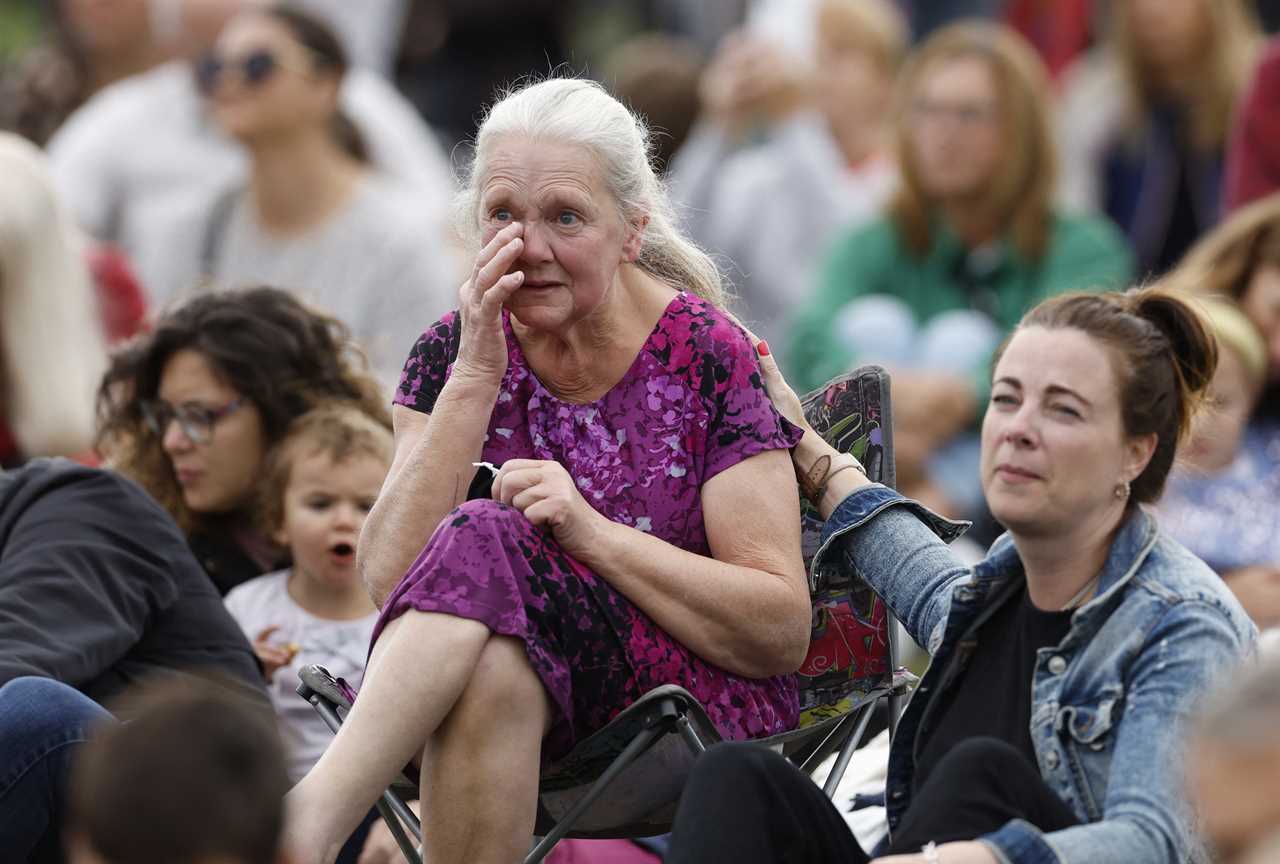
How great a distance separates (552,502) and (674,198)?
4.29 metres

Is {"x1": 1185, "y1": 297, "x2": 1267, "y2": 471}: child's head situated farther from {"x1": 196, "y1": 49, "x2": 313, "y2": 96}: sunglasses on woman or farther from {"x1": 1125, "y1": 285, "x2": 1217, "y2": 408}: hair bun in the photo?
{"x1": 196, "y1": 49, "x2": 313, "y2": 96}: sunglasses on woman

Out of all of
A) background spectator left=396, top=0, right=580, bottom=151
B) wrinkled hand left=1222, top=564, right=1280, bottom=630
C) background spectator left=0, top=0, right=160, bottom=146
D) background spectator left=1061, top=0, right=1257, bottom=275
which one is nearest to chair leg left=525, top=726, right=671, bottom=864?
wrinkled hand left=1222, top=564, right=1280, bottom=630

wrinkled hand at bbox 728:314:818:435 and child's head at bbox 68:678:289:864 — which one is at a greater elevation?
wrinkled hand at bbox 728:314:818:435

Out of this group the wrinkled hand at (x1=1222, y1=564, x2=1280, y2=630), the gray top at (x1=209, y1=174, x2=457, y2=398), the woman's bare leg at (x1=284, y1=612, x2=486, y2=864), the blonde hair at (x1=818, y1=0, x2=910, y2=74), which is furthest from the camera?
the blonde hair at (x1=818, y1=0, x2=910, y2=74)

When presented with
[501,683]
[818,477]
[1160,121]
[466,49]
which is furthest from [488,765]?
[466,49]

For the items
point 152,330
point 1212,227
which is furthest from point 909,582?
point 1212,227

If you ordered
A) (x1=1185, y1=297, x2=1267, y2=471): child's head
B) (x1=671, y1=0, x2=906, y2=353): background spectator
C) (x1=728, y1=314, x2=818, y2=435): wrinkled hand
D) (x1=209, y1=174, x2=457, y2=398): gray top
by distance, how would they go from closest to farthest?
(x1=728, y1=314, x2=818, y2=435): wrinkled hand → (x1=1185, y1=297, x2=1267, y2=471): child's head → (x1=209, y1=174, x2=457, y2=398): gray top → (x1=671, y1=0, x2=906, y2=353): background spectator

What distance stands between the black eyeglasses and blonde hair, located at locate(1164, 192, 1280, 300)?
2.58 metres

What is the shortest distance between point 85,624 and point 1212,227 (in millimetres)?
5082

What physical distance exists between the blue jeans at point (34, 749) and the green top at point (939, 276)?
352 centimetres

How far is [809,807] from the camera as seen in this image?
3.10m

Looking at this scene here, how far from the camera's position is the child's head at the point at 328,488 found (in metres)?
4.61

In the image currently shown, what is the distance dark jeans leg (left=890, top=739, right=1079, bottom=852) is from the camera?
3076mm

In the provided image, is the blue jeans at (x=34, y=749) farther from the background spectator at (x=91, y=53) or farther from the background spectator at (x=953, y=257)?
the background spectator at (x=91, y=53)
